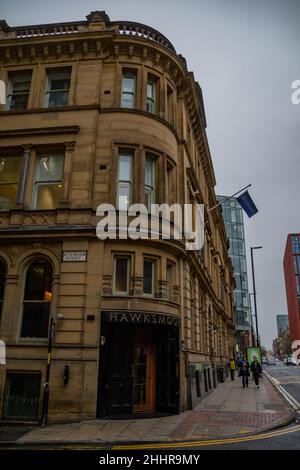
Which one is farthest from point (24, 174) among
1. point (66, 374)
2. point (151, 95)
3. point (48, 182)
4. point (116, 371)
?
point (116, 371)

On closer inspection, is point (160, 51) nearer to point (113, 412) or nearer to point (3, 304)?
point (3, 304)

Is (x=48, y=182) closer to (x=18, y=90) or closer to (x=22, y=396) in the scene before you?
(x=18, y=90)

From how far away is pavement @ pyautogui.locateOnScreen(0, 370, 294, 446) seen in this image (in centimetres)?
991

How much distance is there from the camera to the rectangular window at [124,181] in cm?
1581

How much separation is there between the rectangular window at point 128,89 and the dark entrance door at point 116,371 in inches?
408

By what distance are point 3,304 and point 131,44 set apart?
1319 centimetres

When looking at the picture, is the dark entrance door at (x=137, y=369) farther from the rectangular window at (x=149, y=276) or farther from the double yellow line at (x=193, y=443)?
the double yellow line at (x=193, y=443)

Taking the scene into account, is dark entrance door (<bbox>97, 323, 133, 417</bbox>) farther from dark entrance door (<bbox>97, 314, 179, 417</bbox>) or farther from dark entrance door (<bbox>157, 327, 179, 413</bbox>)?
dark entrance door (<bbox>157, 327, 179, 413</bbox>)

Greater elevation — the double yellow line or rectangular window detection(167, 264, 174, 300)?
rectangular window detection(167, 264, 174, 300)

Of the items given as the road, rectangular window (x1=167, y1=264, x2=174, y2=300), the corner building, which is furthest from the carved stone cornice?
the road

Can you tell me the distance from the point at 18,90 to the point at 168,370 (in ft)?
48.8

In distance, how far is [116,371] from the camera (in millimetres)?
13797

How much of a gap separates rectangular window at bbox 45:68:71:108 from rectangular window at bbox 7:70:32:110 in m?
1.08

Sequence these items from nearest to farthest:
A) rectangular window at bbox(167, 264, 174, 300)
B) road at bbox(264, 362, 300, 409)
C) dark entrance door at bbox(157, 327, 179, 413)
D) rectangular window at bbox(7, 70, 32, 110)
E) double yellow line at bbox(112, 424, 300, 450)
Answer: double yellow line at bbox(112, 424, 300, 450) < dark entrance door at bbox(157, 327, 179, 413) < rectangular window at bbox(167, 264, 174, 300) < rectangular window at bbox(7, 70, 32, 110) < road at bbox(264, 362, 300, 409)
